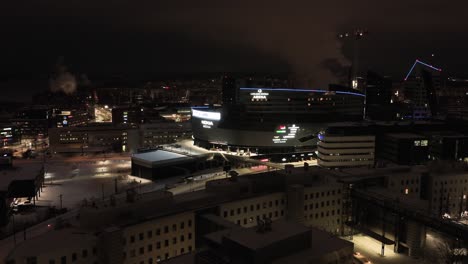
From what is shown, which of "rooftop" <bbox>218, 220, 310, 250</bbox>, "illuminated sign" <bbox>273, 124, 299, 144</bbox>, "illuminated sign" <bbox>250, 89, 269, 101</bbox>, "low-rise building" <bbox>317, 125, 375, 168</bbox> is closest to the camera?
"rooftop" <bbox>218, 220, 310, 250</bbox>

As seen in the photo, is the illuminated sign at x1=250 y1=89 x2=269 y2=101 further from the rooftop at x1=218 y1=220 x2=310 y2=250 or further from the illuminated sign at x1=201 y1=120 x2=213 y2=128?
the rooftop at x1=218 y1=220 x2=310 y2=250

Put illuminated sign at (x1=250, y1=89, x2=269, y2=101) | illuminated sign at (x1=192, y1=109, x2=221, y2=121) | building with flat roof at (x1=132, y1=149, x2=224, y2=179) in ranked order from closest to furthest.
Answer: building with flat roof at (x1=132, y1=149, x2=224, y2=179)
illuminated sign at (x1=192, y1=109, x2=221, y2=121)
illuminated sign at (x1=250, y1=89, x2=269, y2=101)

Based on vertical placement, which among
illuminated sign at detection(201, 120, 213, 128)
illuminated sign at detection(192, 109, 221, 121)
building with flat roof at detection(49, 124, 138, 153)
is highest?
illuminated sign at detection(192, 109, 221, 121)

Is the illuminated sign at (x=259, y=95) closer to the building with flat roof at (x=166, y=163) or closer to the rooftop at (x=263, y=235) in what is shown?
the building with flat roof at (x=166, y=163)

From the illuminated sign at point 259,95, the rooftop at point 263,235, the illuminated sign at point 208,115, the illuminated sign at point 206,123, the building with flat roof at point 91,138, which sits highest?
the illuminated sign at point 259,95

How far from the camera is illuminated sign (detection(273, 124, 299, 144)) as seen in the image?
128ft

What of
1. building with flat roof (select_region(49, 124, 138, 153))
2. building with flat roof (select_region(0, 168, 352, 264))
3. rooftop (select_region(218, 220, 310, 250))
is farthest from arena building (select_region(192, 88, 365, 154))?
rooftop (select_region(218, 220, 310, 250))

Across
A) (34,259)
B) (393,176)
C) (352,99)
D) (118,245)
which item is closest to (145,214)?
(118,245)

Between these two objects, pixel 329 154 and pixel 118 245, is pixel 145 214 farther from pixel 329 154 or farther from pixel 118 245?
pixel 329 154

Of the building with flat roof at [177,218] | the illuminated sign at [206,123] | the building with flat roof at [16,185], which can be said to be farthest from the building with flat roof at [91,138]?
the building with flat roof at [177,218]

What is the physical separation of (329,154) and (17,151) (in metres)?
38.0

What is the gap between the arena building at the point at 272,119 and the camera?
39.4 metres

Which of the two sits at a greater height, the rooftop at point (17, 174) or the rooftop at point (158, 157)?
the rooftop at point (158, 157)

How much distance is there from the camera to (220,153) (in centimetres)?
3891
